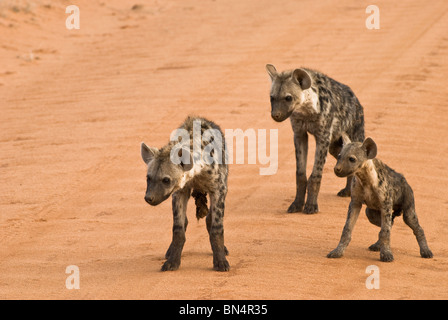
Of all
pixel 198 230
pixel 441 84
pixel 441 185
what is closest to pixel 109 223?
pixel 198 230

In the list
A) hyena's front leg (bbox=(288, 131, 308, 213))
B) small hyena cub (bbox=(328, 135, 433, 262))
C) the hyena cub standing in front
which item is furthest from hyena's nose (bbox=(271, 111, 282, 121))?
small hyena cub (bbox=(328, 135, 433, 262))

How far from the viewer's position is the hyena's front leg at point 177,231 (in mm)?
8188

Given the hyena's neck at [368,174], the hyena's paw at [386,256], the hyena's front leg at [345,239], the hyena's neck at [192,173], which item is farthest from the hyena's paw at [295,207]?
the hyena's neck at [192,173]

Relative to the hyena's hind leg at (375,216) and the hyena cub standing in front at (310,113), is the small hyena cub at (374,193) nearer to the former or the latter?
the hyena's hind leg at (375,216)

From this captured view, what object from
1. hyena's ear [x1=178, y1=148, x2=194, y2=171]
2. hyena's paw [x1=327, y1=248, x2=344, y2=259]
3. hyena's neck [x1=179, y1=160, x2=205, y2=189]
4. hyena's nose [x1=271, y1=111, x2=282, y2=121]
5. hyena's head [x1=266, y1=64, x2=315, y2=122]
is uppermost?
hyena's head [x1=266, y1=64, x2=315, y2=122]

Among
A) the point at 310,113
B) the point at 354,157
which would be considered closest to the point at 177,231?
the point at 354,157

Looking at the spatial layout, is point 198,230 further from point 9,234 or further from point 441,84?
point 441,84

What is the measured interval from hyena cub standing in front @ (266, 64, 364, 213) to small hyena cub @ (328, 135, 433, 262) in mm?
1519

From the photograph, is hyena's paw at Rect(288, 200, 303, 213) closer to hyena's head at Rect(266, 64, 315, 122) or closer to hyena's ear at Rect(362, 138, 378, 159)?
hyena's head at Rect(266, 64, 315, 122)

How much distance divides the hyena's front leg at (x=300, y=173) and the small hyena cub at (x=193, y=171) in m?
2.34

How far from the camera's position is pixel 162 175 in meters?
7.67

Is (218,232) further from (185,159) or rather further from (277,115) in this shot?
(277,115)

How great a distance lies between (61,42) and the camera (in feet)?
68.6

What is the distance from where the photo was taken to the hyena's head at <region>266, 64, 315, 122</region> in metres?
10.1
